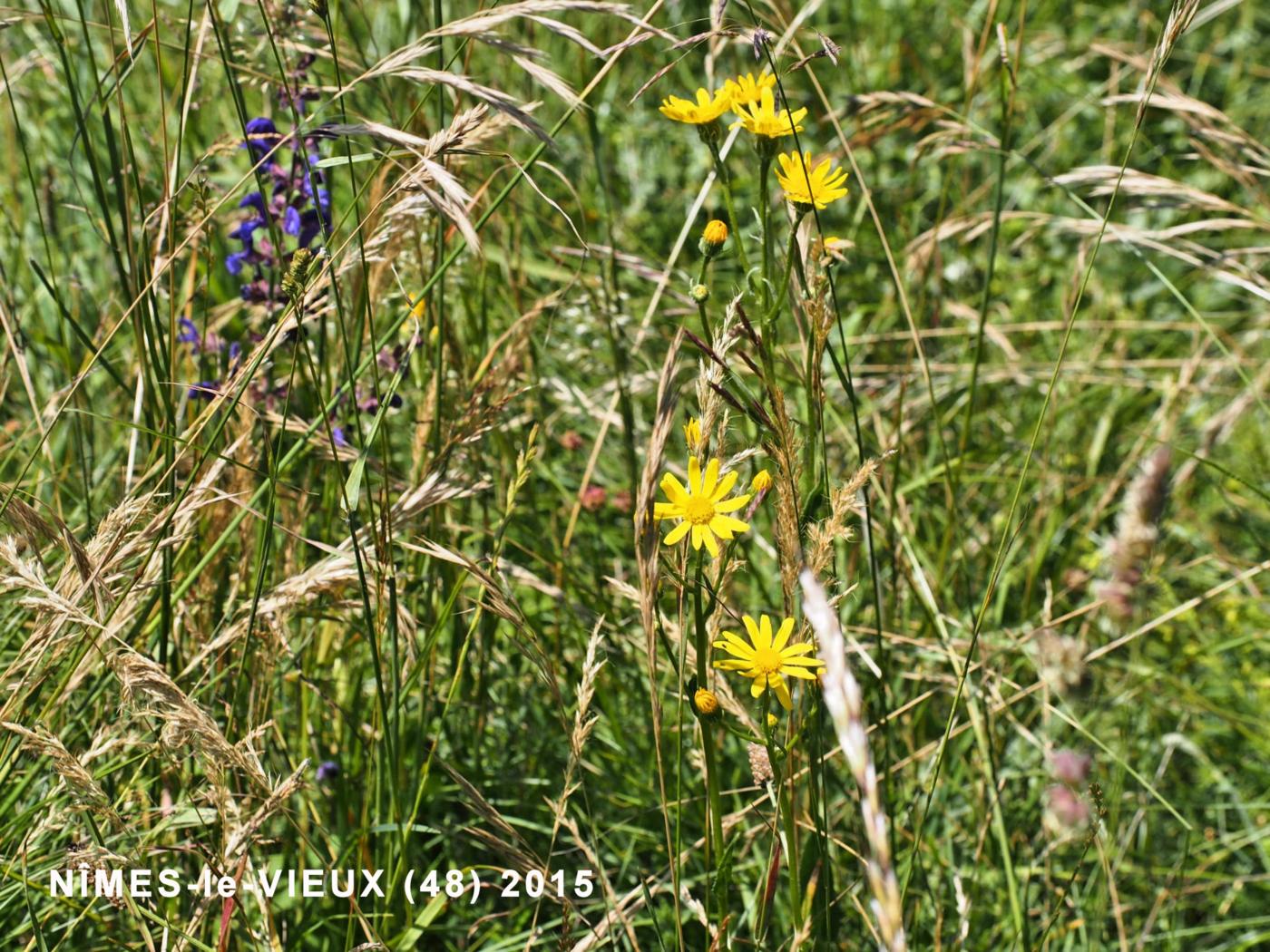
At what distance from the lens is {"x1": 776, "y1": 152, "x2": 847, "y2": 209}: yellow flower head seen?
4.14ft

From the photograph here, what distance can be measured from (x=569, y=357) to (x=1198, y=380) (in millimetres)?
1541

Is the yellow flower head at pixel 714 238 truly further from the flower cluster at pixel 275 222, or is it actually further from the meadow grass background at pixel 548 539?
the flower cluster at pixel 275 222

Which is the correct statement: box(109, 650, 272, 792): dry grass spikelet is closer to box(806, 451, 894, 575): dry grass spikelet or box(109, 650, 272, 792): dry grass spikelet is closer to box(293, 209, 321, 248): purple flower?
box(806, 451, 894, 575): dry grass spikelet

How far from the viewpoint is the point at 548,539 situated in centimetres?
215

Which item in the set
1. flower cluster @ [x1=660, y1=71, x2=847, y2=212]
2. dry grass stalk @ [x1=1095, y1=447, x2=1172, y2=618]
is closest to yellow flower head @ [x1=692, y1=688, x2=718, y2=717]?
dry grass stalk @ [x1=1095, y1=447, x2=1172, y2=618]

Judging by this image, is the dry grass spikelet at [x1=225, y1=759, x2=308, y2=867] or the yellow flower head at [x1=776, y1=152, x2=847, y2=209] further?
the yellow flower head at [x1=776, y1=152, x2=847, y2=209]

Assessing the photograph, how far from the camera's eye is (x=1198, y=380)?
278 cm

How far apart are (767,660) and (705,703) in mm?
77

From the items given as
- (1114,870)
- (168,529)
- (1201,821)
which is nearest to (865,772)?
(168,529)

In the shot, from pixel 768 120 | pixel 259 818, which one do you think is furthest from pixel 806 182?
pixel 259 818

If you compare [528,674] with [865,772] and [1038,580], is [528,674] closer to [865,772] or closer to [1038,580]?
[1038,580]

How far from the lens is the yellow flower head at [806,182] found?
4.14 feet

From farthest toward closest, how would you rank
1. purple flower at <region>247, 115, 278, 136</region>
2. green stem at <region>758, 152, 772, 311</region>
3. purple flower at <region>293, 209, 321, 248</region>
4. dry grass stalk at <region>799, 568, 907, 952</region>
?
purple flower at <region>293, 209, 321, 248</region>, purple flower at <region>247, 115, 278, 136</region>, green stem at <region>758, 152, 772, 311</region>, dry grass stalk at <region>799, 568, 907, 952</region>

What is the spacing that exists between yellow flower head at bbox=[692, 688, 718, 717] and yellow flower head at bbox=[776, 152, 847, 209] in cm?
53
